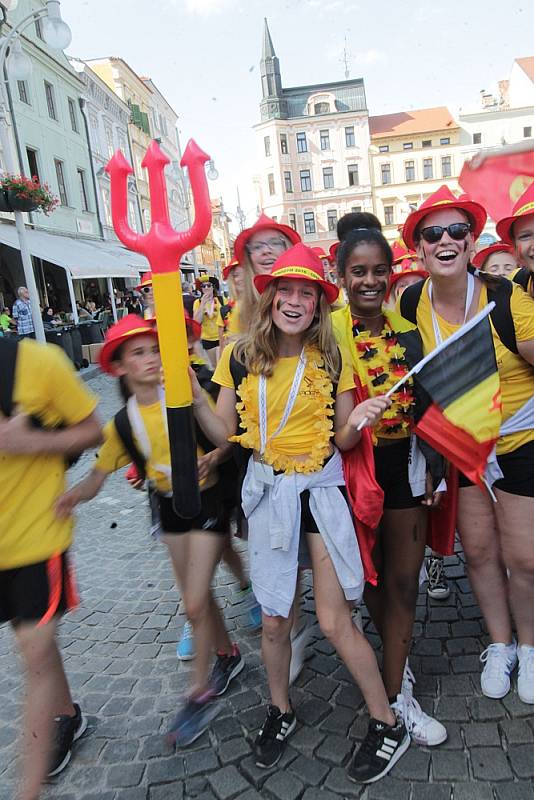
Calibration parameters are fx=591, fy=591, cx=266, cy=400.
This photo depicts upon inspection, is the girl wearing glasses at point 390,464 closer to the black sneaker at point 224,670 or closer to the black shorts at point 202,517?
the black shorts at point 202,517

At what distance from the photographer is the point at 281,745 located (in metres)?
2.40

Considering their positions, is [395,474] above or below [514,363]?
below

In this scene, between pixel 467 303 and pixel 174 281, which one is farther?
pixel 467 303

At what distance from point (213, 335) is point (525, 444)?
6602 millimetres

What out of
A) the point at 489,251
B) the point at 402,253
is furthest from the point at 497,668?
the point at 402,253

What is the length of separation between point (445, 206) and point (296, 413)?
110 cm

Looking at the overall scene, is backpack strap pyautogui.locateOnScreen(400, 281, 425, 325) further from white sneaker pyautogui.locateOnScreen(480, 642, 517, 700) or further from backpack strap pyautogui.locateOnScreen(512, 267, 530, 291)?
white sneaker pyautogui.locateOnScreen(480, 642, 517, 700)

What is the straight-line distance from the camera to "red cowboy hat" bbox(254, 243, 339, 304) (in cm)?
226

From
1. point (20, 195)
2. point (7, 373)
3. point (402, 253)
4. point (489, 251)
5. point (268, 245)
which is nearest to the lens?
point (7, 373)

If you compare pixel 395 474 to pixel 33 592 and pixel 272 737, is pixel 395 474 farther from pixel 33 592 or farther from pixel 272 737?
pixel 33 592

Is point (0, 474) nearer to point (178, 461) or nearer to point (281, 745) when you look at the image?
point (178, 461)

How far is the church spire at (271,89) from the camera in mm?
57812

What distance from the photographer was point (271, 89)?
58.3 meters

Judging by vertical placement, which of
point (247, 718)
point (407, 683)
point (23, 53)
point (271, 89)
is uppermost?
point (271, 89)
